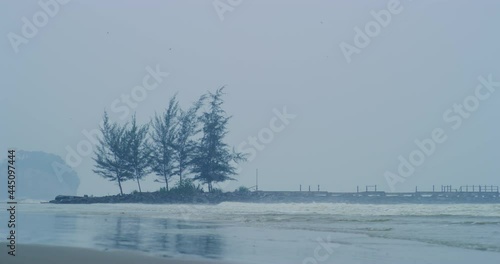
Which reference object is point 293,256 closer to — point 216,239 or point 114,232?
point 216,239

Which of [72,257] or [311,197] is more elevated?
[311,197]

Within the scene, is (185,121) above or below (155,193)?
above

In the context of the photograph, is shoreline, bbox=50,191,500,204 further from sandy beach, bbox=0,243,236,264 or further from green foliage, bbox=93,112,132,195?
sandy beach, bbox=0,243,236,264

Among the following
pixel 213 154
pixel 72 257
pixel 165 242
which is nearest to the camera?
pixel 72 257

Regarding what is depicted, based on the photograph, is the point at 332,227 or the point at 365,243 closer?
the point at 365,243

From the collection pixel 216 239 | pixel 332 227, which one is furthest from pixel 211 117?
pixel 216 239

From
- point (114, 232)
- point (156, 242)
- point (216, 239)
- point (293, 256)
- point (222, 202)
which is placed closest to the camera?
point (293, 256)

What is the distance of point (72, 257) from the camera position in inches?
452

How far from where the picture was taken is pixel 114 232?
18125mm

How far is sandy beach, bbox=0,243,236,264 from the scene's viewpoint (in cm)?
1088

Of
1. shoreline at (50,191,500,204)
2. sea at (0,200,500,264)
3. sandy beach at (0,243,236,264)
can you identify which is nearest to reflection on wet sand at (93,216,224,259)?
sea at (0,200,500,264)

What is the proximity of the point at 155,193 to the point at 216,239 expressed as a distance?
121 feet

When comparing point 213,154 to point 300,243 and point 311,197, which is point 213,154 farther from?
point 300,243

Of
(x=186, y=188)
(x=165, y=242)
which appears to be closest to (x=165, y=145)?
(x=186, y=188)
